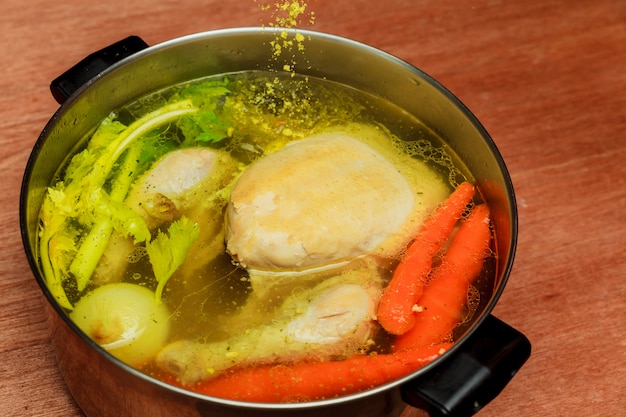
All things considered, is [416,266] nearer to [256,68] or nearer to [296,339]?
[296,339]

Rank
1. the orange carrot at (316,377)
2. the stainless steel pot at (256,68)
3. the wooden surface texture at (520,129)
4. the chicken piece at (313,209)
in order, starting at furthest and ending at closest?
the wooden surface texture at (520,129)
the chicken piece at (313,209)
the orange carrot at (316,377)
the stainless steel pot at (256,68)

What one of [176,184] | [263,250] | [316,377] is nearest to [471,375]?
[316,377]

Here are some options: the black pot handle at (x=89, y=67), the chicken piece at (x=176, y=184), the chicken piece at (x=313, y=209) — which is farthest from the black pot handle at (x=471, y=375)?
the black pot handle at (x=89, y=67)

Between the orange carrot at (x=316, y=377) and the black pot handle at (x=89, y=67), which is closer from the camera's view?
the orange carrot at (x=316, y=377)

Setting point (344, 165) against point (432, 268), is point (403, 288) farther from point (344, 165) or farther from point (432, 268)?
point (344, 165)

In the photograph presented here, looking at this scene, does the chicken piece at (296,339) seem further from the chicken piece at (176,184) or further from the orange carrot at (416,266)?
the chicken piece at (176,184)

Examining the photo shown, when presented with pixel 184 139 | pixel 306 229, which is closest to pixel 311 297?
pixel 306 229
